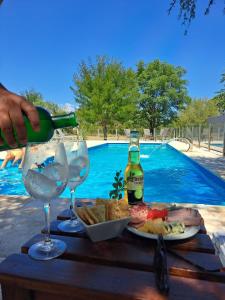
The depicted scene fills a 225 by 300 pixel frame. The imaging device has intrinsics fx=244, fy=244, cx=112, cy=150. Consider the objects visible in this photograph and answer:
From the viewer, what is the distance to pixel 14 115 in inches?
24.3

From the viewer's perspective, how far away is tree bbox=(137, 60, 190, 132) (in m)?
25.5

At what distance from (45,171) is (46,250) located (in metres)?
0.25

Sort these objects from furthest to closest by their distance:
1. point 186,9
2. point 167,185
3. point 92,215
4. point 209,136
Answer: point 209,136 < point 167,185 < point 186,9 < point 92,215

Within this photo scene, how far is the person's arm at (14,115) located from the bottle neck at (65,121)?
0.22m

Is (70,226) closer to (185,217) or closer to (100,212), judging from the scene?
(100,212)

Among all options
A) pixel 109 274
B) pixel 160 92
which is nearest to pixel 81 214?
pixel 109 274

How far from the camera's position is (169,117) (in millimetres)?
26938

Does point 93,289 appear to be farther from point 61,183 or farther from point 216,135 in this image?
point 216,135

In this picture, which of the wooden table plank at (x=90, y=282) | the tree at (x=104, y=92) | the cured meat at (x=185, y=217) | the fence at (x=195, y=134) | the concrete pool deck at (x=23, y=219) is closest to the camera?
the wooden table plank at (x=90, y=282)

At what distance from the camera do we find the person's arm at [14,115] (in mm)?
613

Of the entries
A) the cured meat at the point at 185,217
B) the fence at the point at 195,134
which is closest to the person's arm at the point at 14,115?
the cured meat at the point at 185,217

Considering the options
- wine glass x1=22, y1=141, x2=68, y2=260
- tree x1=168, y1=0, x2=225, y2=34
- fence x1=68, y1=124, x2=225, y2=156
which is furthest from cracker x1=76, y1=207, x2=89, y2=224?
tree x1=168, y1=0, x2=225, y2=34

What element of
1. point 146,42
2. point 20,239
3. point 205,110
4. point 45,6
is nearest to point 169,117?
point 146,42

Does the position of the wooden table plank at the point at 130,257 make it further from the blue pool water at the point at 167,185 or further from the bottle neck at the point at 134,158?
the blue pool water at the point at 167,185
